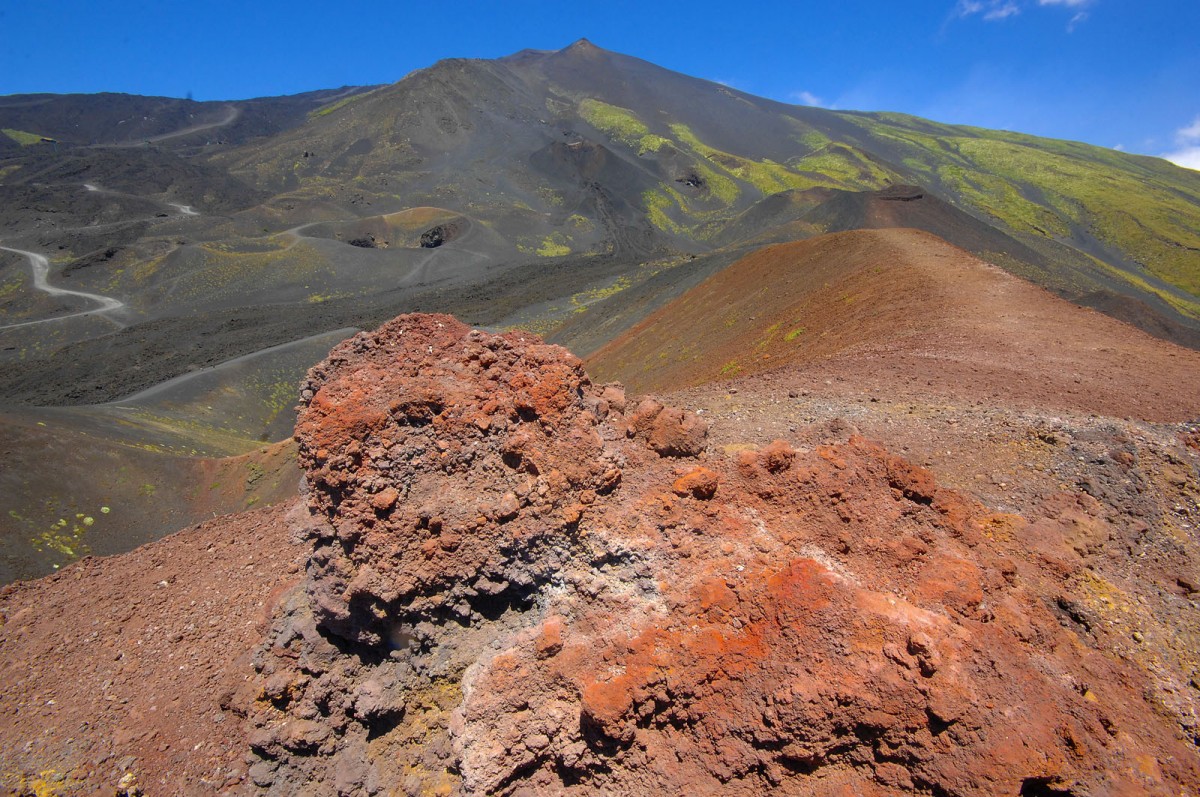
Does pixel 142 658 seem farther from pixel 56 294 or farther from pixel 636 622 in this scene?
pixel 56 294

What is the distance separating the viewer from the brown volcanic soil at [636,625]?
3818 millimetres

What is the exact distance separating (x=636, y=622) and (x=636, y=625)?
2 cm

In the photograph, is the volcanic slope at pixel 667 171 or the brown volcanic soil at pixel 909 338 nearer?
the brown volcanic soil at pixel 909 338

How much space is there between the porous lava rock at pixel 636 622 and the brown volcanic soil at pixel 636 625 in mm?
20

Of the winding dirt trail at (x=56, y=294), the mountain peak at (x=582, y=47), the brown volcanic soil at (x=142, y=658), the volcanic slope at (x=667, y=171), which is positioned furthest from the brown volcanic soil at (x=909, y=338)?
the mountain peak at (x=582, y=47)

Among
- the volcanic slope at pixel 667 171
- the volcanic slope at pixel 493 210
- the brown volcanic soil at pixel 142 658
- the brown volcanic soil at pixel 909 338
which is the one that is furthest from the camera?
the volcanic slope at pixel 667 171

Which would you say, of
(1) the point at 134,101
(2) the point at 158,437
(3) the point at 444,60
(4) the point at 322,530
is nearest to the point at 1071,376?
(4) the point at 322,530

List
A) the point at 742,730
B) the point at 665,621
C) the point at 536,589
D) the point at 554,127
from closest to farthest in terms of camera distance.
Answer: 1. the point at 742,730
2. the point at 665,621
3. the point at 536,589
4. the point at 554,127

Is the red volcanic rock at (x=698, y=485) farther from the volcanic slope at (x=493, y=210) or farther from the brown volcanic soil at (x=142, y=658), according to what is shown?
the volcanic slope at (x=493, y=210)

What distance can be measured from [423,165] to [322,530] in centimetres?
7481

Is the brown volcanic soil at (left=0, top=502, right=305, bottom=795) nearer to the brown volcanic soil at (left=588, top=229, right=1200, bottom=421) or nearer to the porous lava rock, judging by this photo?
the porous lava rock

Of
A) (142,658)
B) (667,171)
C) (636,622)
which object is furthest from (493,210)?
(636,622)

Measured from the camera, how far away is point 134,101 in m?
113

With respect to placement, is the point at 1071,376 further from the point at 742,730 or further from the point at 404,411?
the point at 404,411
